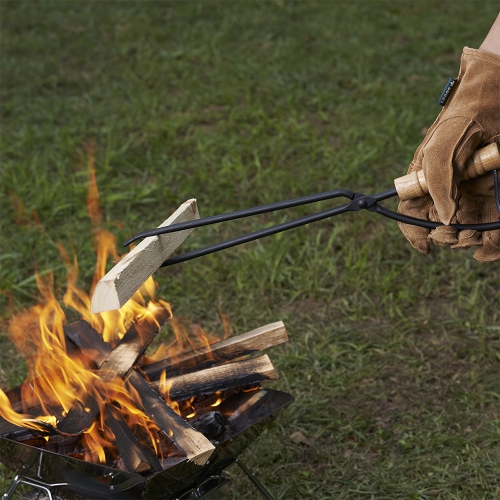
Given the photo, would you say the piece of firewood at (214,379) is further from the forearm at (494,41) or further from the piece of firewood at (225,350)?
the forearm at (494,41)

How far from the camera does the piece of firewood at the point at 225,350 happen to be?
2.25 metres

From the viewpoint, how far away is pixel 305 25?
19.2 feet

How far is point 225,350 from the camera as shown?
2271 millimetres

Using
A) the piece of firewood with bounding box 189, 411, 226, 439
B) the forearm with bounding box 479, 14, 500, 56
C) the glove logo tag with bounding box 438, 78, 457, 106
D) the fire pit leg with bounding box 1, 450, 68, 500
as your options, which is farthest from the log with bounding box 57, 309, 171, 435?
the forearm with bounding box 479, 14, 500, 56

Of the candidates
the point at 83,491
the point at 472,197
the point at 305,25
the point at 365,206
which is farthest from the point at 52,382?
the point at 305,25

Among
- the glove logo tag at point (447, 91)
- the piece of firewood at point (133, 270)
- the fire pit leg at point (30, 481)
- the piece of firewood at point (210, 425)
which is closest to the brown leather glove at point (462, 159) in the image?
the glove logo tag at point (447, 91)

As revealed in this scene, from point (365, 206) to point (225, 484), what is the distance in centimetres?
95

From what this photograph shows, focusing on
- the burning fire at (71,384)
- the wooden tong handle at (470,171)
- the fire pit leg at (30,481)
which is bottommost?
the fire pit leg at (30,481)

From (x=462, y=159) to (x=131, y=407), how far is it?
1072 millimetres

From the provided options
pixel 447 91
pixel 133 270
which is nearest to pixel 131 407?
pixel 133 270

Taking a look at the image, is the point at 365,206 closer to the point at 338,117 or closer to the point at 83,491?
the point at 83,491

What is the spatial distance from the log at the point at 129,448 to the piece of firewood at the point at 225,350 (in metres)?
0.27

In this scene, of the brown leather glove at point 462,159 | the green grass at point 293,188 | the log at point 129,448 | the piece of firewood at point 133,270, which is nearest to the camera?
the piece of firewood at point 133,270

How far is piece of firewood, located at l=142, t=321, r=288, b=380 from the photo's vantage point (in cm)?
225
